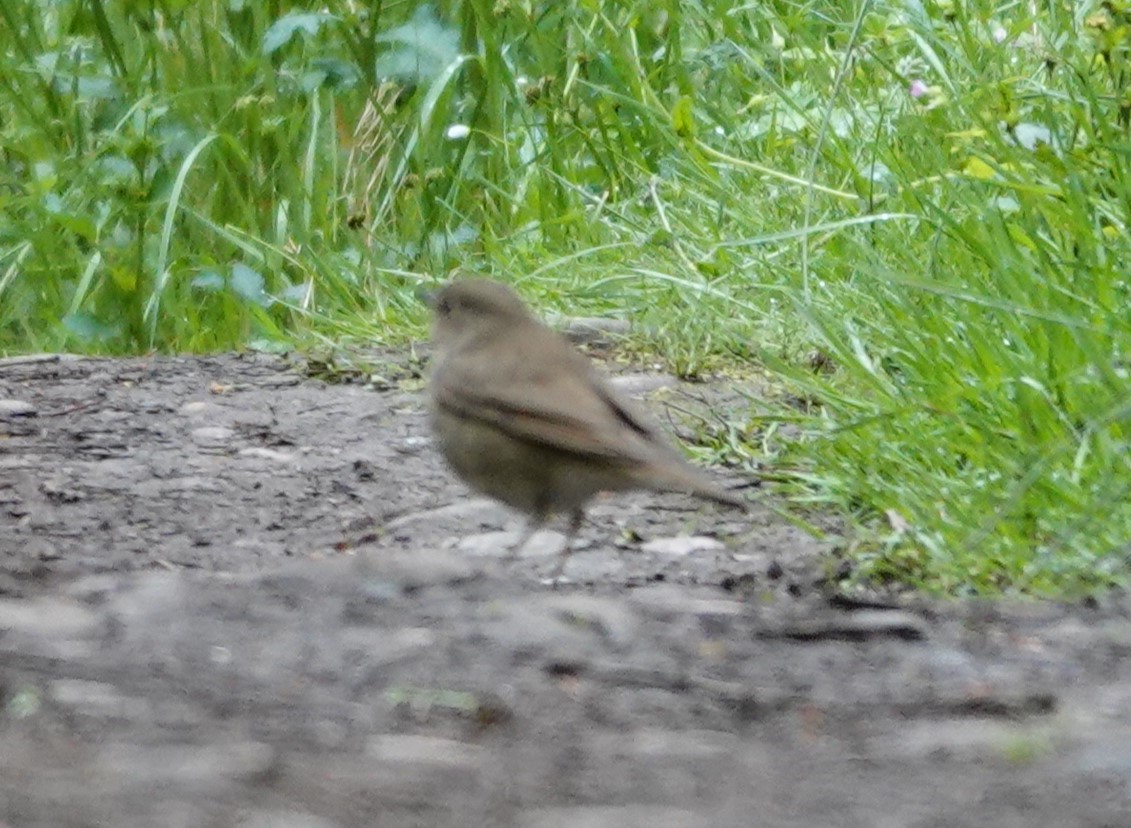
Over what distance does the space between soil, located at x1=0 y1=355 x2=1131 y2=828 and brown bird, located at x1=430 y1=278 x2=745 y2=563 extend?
163mm

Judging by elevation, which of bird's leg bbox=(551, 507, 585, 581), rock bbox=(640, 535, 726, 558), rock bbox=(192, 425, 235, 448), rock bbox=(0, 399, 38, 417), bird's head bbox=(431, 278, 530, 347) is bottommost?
rock bbox=(0, 399, 38, 417)

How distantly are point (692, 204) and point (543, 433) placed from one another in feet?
8.33

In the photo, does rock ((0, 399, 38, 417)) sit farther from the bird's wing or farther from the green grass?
the bird's wing

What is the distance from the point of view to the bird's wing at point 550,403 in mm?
→ 3436

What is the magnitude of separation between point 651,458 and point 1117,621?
2.83 ft

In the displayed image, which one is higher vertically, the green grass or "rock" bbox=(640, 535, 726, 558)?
the green grass

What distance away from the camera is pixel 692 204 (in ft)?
19.4

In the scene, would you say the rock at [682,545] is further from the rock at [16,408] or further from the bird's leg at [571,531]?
the rock at [16,408]

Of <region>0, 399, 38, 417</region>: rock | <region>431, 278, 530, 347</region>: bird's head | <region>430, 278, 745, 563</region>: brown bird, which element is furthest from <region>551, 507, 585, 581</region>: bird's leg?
<region>0, 399, 38, 417</region>: rock

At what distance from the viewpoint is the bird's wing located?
3436 mm

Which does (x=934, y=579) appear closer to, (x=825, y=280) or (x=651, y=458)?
(x=651, y=458)

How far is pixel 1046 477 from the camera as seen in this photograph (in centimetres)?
330

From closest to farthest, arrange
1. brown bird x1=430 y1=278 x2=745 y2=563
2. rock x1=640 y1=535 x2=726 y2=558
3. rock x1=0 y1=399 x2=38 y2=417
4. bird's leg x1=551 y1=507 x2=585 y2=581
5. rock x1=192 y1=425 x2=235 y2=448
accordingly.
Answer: brown bird x1=430 y1=278 x2=745 y2=563 → bird's leg x1=551 y1=507 x2=585 y2=581 → rock x1=640 y1=535 x2=726 y2=558 → rock x1=192 y1=425 x2=235 y2=448 → rock x1=0 y1=399 x2=38 y2=417

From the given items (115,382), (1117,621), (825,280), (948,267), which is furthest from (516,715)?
(115,382)
